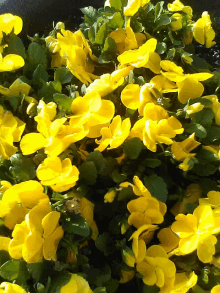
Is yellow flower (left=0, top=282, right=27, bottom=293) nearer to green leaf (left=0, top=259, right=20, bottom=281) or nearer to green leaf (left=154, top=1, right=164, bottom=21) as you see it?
green leaf (left=0, top=259, right=20, bottom=281)

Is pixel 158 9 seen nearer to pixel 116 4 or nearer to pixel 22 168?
pixel 116 4

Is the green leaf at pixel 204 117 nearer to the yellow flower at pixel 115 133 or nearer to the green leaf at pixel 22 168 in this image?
the yellow flower at pixel 115 133

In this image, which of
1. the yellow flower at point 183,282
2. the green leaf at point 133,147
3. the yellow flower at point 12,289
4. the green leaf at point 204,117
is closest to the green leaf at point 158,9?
the green leaf at point 204,117

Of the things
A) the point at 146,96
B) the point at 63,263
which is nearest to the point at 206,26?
the point at 146,96

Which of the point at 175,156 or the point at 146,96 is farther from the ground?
the point at 146,96

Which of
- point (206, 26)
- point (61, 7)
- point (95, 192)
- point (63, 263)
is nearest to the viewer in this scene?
point (63, 263)

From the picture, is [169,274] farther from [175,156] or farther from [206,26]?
[206,26]
